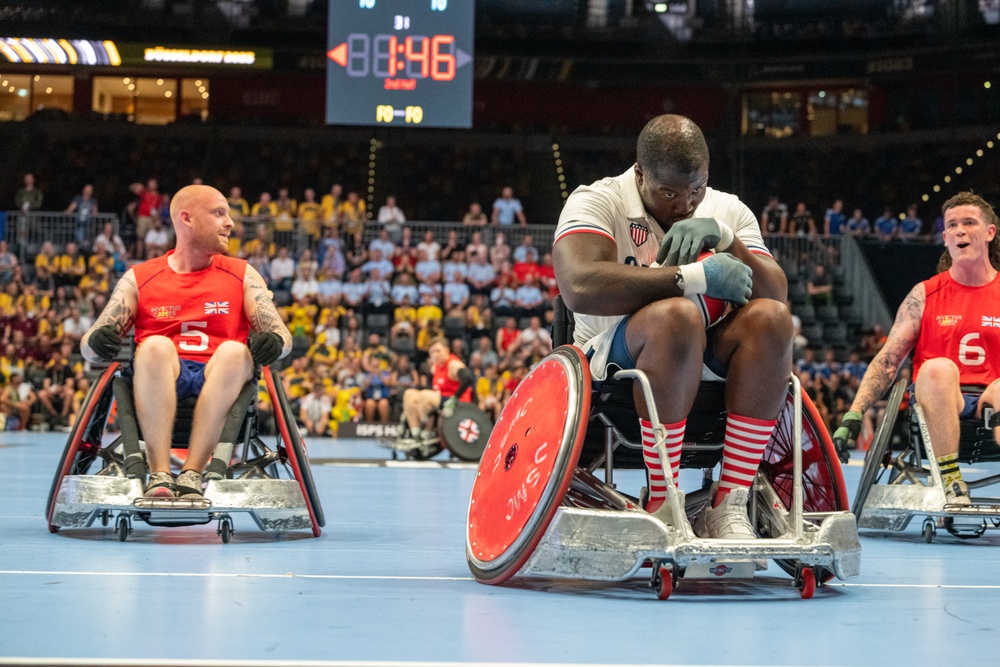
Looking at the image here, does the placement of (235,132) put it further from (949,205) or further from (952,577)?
(952,577)

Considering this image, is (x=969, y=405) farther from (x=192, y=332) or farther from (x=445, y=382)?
(x=445, y=382)

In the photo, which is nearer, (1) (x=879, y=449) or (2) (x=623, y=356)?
(2) (x=623, y=356)

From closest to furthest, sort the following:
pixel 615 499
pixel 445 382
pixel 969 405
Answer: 1. pixel 615 499
2. pixel 969 405
3. pixel 445 382

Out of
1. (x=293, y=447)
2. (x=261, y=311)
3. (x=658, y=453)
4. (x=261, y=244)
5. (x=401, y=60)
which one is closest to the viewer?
(x=658, y=453)

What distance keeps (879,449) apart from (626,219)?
88.7 inches

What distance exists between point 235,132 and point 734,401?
24.1 m

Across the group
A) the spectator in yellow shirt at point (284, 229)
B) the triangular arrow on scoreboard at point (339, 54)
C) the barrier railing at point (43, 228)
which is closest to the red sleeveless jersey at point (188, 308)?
the triangular arrow on scoreboard at point (339, 54)

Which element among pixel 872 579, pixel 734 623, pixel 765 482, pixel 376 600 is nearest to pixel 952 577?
pixel 872 579

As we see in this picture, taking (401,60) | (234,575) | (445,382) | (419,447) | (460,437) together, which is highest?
(401,60)

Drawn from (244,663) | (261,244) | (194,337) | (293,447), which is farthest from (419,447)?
(244,663)

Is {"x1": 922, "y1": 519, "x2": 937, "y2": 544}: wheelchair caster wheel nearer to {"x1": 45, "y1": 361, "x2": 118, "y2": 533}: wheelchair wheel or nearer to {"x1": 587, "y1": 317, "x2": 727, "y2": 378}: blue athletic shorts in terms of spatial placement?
{"x1": 587, "y1": 317, "x2": 727, "y2": 378}: blue athletic shorts

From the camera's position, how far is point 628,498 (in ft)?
12.1

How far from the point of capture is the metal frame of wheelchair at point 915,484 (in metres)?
5.23

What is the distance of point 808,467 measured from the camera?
12.5 feet
